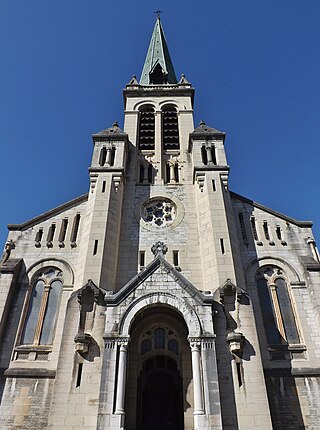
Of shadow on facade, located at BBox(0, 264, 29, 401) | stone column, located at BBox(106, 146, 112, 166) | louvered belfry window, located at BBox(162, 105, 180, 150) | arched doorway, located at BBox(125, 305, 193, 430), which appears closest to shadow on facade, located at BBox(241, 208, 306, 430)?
arched doorway, located at BBox(125, 305, 193, 430)

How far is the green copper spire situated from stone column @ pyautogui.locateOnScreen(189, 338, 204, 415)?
2940cm

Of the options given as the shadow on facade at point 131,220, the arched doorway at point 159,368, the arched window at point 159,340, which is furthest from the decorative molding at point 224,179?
the arched window at point 159,340

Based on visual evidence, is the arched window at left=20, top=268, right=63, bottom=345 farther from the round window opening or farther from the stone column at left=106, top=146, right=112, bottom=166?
the stone column at left=106, top=146, right=112, bottom=166

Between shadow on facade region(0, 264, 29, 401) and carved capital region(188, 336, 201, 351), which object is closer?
carved capital region(188, 336, 201, 351)

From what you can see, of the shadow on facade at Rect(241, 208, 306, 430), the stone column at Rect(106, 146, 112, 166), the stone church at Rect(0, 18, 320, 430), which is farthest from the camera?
the stone column at Rect(106, 146, 112, 166)

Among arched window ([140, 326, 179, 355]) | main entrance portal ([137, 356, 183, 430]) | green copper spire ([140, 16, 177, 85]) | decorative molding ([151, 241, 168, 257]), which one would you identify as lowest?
main entrance portal ([137, 356, 183, 430])

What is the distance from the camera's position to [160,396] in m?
A: 17.0

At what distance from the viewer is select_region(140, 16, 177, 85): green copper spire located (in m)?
37.2

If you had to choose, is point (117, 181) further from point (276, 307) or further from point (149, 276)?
point (276, 307)

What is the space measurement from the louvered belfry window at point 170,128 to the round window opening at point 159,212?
5.86 m

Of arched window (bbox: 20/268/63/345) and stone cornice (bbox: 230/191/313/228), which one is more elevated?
stone cornice (bbox: 230/191/313/228)

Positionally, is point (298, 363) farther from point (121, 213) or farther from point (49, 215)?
point (49, 215)

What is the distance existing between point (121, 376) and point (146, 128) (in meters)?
20.2

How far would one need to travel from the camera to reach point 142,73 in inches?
1582
